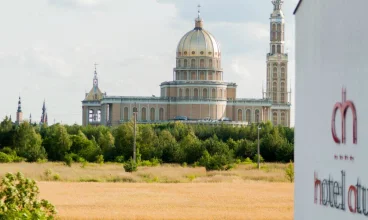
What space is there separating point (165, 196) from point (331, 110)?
2441 centimetres

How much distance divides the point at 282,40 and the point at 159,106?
27585mm

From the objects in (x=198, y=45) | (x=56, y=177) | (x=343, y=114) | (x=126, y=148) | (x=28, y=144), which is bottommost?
(x=56, y=177)

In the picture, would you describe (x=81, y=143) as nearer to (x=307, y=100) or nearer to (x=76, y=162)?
(x=76, y=162)

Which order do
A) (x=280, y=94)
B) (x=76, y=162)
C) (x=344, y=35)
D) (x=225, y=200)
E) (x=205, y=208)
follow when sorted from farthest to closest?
(x=280, y=94) → (x=76, y=162) → (x=225, y=200) → (x=205, y=208) → (x=344, y=35)

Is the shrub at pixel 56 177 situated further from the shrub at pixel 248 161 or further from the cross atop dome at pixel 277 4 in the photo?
the cross atop dome at pixel 277 4

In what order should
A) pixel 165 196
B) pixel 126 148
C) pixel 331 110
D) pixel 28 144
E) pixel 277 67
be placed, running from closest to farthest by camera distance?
pixel 331 110, pixel 165 196, pixel 126 148, pixel 28 144, pixel 277 67

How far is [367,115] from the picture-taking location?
8.26 meters

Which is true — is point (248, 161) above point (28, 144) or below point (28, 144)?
below

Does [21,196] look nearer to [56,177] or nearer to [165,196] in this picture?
[165,196]

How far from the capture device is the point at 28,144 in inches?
3059

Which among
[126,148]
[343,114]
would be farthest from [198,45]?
[343,114]

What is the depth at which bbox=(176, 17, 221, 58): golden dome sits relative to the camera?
14762 cm

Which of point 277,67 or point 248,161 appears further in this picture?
point 277,67

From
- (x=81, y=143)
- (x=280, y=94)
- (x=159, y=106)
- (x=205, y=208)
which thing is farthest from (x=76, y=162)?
(x=280, y=94)
